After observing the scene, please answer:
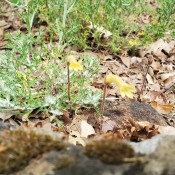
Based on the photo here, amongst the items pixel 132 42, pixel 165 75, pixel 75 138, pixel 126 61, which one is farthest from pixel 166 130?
pixel 132 42

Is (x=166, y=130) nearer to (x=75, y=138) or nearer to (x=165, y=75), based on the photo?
(x=75, y=138)

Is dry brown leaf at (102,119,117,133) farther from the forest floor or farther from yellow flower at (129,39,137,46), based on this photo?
yellow flower at (129,39,137,46)

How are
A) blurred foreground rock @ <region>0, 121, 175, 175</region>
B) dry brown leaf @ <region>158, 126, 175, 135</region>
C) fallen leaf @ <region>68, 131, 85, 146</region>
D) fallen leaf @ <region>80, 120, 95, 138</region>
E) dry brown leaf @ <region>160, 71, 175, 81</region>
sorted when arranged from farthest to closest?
dry brown leaf @ <region>160, 71, 175, 81</region> → dry brown leaf @ <region>158, 126, 175, 135</region> → fallen leaf @ <region>80, 120, 95, 138</region> → fallen leaf @ <region>68, 131, 85, 146</region> → blurred foreground rock @ <region>0, 121, 175, 175</region>

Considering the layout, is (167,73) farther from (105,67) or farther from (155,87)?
(105,67)

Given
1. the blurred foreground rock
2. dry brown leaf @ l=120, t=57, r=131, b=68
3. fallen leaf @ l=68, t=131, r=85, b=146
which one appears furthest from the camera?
dry brown leaf @ l=120, t=57, r=131, b=68

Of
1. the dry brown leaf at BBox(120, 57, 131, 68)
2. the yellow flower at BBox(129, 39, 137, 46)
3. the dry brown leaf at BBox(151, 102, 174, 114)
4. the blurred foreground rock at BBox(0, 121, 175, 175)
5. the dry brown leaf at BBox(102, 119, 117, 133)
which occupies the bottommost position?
the dry brown leaf at BBox(151, 102, 174, 114)

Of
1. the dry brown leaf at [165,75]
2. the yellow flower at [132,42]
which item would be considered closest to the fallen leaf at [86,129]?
the dry brown leaf at [165,75]

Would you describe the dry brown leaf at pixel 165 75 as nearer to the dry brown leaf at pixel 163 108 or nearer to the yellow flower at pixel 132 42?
the yellow flower at pixel 132 42

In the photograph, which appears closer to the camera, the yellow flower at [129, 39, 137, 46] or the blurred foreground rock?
the blurred foreground rock

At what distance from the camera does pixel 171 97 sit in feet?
13.4

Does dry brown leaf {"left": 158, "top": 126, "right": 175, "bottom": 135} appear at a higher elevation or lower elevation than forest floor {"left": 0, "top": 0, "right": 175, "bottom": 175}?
lower

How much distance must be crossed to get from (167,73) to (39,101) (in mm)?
2037

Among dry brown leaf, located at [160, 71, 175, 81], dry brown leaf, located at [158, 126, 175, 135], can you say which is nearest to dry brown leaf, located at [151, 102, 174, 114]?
dry brown leaf, located at [158, 126, 175, 135]

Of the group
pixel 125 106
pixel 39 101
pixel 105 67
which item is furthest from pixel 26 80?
pixel 105 67
